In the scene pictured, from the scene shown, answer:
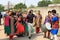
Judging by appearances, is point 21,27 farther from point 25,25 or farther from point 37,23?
point 37,23

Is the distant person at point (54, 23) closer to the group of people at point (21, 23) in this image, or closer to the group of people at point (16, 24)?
the group of people at point (21, 23)

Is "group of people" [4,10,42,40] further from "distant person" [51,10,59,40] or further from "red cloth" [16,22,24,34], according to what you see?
"distant person" [51,10,59,40]

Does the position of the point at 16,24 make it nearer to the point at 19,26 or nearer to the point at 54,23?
the point at 19,26

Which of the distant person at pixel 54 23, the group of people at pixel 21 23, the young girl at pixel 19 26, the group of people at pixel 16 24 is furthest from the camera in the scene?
the young girl at pixel 19 26

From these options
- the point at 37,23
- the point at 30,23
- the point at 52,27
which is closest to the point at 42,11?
the point at 37,23

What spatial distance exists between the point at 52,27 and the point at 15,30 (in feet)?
7.05

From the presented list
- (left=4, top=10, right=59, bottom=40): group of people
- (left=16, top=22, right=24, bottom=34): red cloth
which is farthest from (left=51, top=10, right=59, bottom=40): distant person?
(left=16, top=22, right=24, bottom=34): red cloth

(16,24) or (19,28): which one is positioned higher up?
(16,24)

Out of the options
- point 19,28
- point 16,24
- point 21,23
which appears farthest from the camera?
point 21,23

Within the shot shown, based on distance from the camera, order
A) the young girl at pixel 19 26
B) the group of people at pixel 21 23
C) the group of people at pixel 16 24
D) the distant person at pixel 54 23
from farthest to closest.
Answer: the young girl at pixel 19 26 → the group of people at pixel 16 24 → the group of people at pixel 21 23 → the distant person at pixel 54 23

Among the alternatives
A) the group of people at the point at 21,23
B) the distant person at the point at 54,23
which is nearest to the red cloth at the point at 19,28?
the group of people at the point at 21,23

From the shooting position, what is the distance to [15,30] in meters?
11.3

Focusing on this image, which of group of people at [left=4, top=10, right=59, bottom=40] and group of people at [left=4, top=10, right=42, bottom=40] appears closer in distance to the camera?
group of people at [left=4, top=10, right=59, bottom=40]

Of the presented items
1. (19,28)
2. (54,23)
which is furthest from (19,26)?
(54,23)
